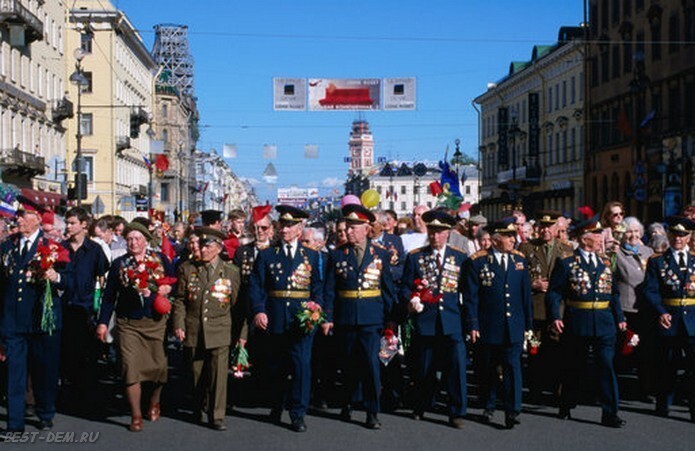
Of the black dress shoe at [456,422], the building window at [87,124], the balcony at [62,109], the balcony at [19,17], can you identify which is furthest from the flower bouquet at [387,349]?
the building window at [87,124]

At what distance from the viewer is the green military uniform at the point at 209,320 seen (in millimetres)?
9641

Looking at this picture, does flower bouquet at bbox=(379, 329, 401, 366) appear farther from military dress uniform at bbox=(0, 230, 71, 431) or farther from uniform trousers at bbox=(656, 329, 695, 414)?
military dress uniform at bbox=(0, 230, 71, 431)

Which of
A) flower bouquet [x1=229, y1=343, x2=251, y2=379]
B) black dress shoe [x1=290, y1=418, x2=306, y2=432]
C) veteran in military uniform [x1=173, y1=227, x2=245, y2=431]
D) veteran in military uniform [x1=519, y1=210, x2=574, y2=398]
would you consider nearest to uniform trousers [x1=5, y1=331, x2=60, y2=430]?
veteran in military uniform [x1=173, y1=227, x2=245, y2=431]

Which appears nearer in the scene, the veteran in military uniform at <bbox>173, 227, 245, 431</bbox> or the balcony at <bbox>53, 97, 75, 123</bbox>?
the veteran in military uniform at <bbox>173, 227, 245, 431</bbox>

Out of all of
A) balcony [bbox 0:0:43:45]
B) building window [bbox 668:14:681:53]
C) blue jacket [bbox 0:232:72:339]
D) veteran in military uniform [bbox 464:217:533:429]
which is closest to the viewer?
blue jacket [bbox 0:232:72:339]

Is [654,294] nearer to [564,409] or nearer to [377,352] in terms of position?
[564,409]

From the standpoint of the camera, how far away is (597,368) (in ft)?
32.1

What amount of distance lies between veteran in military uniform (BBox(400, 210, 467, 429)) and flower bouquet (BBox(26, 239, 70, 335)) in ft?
10.4

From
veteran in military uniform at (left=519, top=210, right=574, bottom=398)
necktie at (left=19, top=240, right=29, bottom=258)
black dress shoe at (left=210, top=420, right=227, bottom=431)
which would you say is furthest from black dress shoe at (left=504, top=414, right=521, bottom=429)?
necktie at (left=19, top=240, right=29, bottom=258)

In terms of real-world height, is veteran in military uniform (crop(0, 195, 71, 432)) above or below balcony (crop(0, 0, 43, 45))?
below

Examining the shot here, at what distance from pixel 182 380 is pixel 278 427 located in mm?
3098

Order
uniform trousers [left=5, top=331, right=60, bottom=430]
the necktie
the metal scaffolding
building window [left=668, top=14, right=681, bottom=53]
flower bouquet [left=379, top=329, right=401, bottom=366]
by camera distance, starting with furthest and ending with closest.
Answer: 1. the metal scaffolding
2. building window [left=668, top=14, right=681, bottom=53]
3. flower bouquet [left=379, top=329, right=401, bottom=366]
4. the necktie
5. uniform trousers [left=5, top=331, right=60, bottom=430]

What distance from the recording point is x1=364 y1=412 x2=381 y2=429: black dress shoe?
964cm

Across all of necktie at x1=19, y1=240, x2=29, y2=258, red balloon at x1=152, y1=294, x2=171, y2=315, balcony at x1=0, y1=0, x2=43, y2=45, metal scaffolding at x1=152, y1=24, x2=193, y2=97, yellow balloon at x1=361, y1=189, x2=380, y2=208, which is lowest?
red balloon at x1=152, y1=294, x2=171, y2=315
